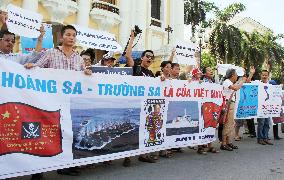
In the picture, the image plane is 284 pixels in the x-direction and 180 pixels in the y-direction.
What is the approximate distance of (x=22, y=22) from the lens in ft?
24.5

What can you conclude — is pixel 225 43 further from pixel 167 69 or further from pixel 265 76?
pixel 167 69

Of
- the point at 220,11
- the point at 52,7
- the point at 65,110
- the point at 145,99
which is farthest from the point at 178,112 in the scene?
the point at 220,11

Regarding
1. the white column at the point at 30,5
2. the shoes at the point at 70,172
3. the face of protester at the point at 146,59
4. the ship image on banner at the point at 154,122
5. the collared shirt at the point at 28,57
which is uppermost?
the white column at the point at 30,5

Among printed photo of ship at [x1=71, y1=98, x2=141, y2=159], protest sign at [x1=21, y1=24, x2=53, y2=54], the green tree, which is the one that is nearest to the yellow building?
protest sign at [x1=21, y1=24, x2=53, y2=54]

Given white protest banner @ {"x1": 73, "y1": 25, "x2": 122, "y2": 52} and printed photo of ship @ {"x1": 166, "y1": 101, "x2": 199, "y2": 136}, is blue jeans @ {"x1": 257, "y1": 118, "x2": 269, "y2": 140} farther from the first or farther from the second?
white protest banner @ {"x1": 73, "y1": 25, "x2": 122, "y2": 52}

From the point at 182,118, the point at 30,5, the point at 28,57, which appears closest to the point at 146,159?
the point at 182,118

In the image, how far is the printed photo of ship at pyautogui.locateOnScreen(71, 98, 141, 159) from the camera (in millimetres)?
5094

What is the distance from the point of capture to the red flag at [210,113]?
759cm

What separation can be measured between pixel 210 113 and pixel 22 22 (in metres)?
4.12

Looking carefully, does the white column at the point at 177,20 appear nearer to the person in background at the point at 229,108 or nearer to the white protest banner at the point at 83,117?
the person in background at the point at 229,108

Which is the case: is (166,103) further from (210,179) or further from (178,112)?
(210,179)

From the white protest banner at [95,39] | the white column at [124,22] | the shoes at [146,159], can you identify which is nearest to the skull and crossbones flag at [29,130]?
the shoes at [146,159]

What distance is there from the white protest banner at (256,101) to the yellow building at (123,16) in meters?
11.2

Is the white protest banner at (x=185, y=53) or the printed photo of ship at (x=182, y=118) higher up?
the white protest banner at (x=185, y=53)
